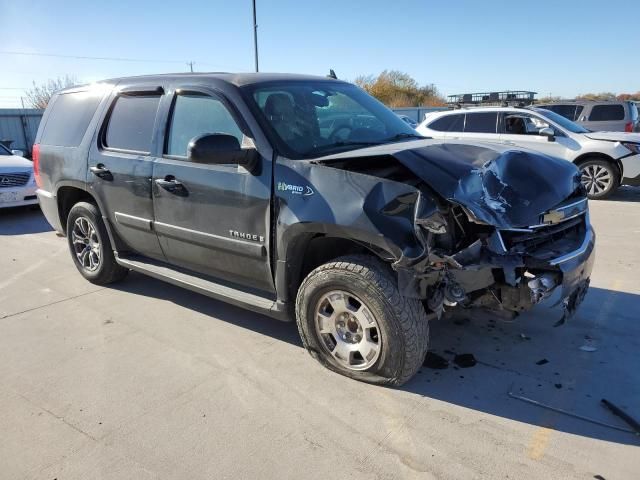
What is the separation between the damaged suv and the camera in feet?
9.52

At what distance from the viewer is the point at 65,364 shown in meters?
3.72

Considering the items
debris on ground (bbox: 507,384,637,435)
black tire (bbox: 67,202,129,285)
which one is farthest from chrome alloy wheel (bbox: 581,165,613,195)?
black tire (bbox: 67,202,129,285)

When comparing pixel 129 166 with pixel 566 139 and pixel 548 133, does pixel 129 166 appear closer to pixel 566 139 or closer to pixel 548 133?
pixel 548 133

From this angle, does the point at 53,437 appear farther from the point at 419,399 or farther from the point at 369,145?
the point at 369,145

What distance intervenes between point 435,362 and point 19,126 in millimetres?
22747

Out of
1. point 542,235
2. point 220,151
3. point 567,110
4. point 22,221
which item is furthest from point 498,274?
point 567,110

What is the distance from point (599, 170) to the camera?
985cm

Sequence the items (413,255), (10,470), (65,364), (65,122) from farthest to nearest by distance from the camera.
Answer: (65,122)
(65,364)
(413,255)
(10,470)

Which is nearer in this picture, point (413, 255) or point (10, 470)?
point (10, 470)

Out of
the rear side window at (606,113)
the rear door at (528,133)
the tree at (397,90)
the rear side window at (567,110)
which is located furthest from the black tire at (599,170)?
the tree at (397,90)

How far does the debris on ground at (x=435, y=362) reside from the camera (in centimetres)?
351

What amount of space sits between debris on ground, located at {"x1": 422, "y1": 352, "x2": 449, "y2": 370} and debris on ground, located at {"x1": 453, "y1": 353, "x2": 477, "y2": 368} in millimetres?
78

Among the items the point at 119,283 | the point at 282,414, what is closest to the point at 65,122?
the point at 119,283

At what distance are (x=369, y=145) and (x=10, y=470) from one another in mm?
2951
